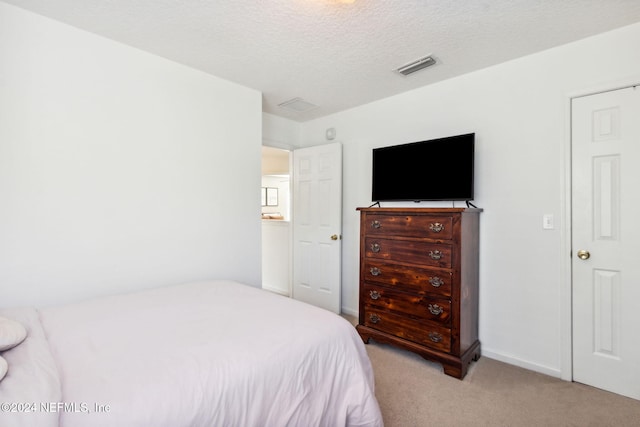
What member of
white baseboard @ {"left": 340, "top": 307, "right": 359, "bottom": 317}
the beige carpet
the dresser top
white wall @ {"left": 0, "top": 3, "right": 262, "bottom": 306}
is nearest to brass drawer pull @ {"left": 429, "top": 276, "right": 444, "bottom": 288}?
the dresser top

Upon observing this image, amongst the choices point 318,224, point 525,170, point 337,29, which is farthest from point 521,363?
point 337,29

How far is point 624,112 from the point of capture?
2080mm

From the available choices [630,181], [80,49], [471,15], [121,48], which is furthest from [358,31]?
[630,181]

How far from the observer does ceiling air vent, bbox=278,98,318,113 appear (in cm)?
344

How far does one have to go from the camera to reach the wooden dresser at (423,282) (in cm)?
235

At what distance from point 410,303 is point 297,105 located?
2407mm

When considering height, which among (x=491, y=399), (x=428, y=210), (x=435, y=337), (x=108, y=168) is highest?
(x=108, y=168)

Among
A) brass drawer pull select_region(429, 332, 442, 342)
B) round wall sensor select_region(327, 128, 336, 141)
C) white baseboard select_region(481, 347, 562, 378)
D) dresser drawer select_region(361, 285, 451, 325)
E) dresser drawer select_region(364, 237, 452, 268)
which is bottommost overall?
white baseboard select_region(481, 347, 562, 378)

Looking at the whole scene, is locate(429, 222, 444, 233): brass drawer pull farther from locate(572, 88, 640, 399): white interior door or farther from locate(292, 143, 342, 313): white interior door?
locate(292, 143, 342, 313): white interior door

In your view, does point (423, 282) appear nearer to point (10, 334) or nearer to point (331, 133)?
point (331, 133)

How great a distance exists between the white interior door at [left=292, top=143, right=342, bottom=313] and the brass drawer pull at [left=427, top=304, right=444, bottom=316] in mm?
1372

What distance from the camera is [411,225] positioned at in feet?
8.43

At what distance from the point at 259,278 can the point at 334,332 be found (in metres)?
1.86

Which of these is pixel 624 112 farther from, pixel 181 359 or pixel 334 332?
pixel 181 359
